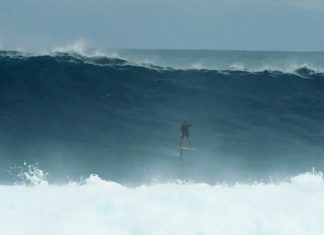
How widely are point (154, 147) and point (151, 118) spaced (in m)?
3.00

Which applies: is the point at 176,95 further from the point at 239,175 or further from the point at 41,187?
the point at 41,187

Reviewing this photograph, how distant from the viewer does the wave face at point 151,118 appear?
1706 cm

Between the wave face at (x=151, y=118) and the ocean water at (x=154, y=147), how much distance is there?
5 centimetres

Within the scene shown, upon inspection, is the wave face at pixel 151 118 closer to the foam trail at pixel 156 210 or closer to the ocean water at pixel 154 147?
the ocean water at pixel 154 147

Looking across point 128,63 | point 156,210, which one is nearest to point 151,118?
point 128,63

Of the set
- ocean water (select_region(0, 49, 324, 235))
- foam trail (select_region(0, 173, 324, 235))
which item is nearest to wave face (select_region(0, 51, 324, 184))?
ocean water (select_region(0, 49, 324, 235))

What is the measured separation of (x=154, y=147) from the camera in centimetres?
1869

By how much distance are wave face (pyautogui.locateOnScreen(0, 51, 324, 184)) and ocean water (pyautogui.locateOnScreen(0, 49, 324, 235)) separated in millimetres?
49

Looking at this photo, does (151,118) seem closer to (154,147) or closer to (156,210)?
(154,147)

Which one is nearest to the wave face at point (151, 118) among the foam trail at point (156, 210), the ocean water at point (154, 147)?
the ocean water at point (154, 147)

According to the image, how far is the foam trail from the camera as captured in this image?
11.2 metres

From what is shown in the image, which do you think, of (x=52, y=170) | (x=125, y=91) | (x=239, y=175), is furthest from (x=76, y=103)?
(x=239, y=175)

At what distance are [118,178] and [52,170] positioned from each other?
1924mm

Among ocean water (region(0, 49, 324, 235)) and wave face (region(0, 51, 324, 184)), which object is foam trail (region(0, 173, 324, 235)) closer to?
ocean water (region(0, 49, 324, 235))
